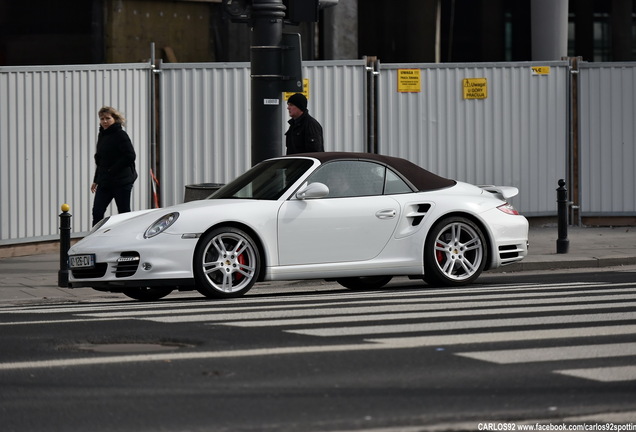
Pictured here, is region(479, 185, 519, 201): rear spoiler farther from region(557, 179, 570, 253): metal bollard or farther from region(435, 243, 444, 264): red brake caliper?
region(557, 179, 570, 253): metal bollard

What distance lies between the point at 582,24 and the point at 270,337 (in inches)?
992

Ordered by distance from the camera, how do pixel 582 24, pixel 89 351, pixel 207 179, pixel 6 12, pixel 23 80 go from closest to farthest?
pixel 89 351 → pixel 23 80 → pixel 207 179 → pixel 6 12 → pixel 582 24

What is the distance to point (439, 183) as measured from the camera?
13.6 metres

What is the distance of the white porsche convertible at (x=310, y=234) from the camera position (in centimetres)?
1224

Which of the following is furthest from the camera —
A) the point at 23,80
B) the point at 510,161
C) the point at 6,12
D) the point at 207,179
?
the point at 6,12

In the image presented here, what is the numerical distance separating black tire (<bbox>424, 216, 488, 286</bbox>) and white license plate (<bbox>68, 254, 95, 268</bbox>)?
2992 millimetres

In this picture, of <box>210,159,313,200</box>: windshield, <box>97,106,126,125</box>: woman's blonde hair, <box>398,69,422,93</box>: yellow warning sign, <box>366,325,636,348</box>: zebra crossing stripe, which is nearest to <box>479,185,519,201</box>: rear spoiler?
<box>210,159,313,200</box>: windshield

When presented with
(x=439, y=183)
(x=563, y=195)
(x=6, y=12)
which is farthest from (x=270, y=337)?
(x=6, y=12)

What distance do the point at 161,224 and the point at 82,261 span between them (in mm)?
749

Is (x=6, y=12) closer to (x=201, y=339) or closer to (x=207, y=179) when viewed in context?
(x=207, y=179)

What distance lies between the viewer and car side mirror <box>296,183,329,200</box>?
41.6 ft

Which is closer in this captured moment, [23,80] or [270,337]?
[270,337]

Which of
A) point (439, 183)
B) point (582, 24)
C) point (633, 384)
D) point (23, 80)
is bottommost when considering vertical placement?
point (633, 384)

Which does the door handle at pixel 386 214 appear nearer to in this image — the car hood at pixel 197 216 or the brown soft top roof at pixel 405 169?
the brown soft top roof at pixel 405 169
